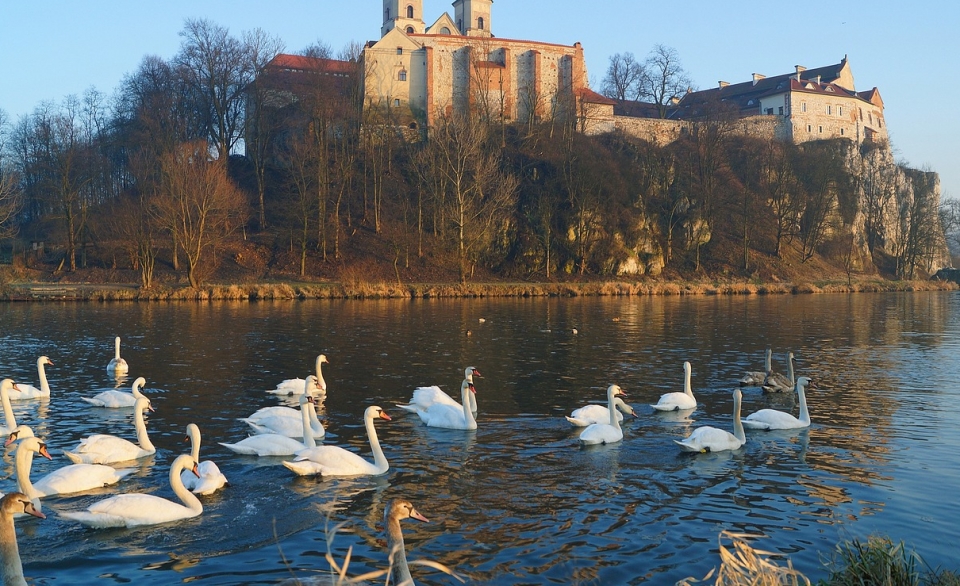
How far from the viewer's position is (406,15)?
320 ft

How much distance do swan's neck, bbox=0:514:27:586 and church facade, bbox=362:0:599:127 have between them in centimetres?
7306

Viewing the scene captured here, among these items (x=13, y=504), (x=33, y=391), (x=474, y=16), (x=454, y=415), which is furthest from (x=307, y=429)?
(x=474, y=16)

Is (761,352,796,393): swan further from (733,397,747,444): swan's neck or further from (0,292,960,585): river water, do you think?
(733,397,747,444): swan's neck

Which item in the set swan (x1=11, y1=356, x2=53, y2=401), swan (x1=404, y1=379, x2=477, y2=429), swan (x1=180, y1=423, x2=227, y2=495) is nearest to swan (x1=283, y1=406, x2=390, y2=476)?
swan (x1=180, y1=423, x2=227, y2=495)

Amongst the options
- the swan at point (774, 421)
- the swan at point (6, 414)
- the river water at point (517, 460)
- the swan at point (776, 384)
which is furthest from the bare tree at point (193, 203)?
the swan at point (774, 421)

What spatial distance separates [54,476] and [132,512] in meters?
2.21

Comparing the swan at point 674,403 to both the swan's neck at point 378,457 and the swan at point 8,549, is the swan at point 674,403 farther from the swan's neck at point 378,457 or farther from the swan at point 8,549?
the swan at point 8,549

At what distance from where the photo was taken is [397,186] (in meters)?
71.7

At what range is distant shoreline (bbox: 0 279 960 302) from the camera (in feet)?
157

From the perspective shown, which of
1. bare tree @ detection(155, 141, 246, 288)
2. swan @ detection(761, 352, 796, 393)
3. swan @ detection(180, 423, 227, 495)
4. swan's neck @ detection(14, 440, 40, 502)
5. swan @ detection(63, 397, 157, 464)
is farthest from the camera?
bare tree @ detection(155, 141, 246, 288)

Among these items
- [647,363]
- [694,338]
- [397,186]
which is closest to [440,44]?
[397,186]

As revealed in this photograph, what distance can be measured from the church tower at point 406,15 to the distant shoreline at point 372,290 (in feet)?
166

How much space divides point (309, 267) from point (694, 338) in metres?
37.7

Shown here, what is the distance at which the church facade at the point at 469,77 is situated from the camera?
264 feet
